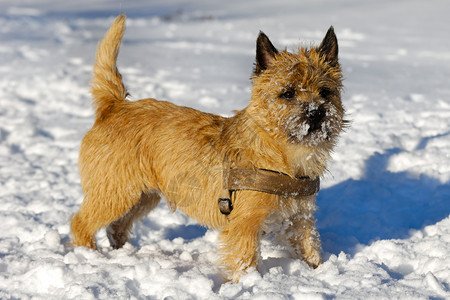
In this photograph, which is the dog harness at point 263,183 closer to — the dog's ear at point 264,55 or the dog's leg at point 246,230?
the dog's leg at point 246,230

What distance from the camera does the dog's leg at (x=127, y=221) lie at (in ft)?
11.4

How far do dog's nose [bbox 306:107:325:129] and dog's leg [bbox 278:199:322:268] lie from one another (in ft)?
2.13

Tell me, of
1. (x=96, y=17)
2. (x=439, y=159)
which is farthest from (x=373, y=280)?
(x=96, y=17)

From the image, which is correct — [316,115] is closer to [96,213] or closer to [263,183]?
[263,183]

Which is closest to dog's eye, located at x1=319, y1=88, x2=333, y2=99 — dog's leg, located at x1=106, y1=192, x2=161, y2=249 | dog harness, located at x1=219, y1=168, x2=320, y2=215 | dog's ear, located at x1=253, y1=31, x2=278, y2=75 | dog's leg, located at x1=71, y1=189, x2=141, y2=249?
dog's ear, located at x1=253, y1=31, x2=278, y2=75

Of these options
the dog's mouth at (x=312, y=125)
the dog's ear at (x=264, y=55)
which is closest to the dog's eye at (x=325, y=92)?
the dog's mouth at (x=312, y=125)

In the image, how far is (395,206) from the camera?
396cm

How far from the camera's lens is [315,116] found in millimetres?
2488

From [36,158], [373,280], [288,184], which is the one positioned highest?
[288,184]

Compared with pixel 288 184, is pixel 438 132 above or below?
below

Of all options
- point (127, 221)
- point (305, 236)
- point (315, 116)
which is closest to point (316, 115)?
point (315, 116)

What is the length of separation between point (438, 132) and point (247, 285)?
13.0 ft

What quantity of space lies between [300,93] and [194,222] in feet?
5.64

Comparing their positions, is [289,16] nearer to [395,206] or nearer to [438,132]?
[438,132]
